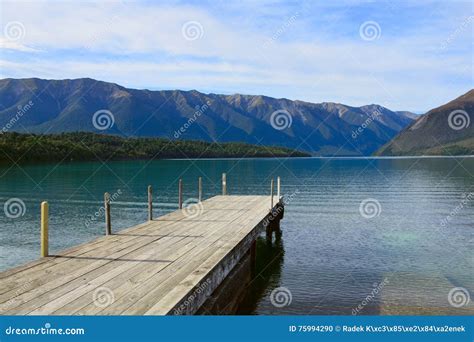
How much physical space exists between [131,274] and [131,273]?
0.34 feet

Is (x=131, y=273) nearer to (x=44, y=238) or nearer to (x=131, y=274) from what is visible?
(x=131, y=274)

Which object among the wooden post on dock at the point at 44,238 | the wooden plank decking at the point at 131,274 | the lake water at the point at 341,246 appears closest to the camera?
the wooden plank decking at the point at 131,274

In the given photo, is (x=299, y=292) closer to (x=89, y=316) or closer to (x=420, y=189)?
(x=89, y=316)

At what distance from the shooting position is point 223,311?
14.2 m

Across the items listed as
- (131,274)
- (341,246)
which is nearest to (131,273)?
(131,274)

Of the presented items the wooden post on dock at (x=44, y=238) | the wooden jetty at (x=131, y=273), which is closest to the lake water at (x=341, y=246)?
the wooden jetty at (x=131, y=273)

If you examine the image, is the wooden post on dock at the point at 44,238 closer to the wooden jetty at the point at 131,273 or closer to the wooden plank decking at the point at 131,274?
the wooden jetty at the point at 131,273

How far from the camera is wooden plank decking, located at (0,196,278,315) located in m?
9.55

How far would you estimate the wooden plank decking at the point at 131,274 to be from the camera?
9.55 meters

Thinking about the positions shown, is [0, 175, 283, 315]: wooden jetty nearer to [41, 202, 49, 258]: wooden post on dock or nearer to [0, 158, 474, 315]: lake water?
[41, 202, 49, 258]: wooden post on dock

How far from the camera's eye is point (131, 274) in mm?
11938

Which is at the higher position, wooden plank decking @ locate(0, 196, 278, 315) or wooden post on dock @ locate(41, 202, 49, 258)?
wooden post on dock @ locate(41, 202, 49, 258)

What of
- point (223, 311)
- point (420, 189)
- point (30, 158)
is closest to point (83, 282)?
point (223, 311)

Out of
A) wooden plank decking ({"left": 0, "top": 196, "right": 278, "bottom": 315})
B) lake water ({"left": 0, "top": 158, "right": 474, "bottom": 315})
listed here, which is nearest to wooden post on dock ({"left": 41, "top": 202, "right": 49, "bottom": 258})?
wooden plank decking ({"left": 0, "top": 196, "right": 278, "bottom": 315})
